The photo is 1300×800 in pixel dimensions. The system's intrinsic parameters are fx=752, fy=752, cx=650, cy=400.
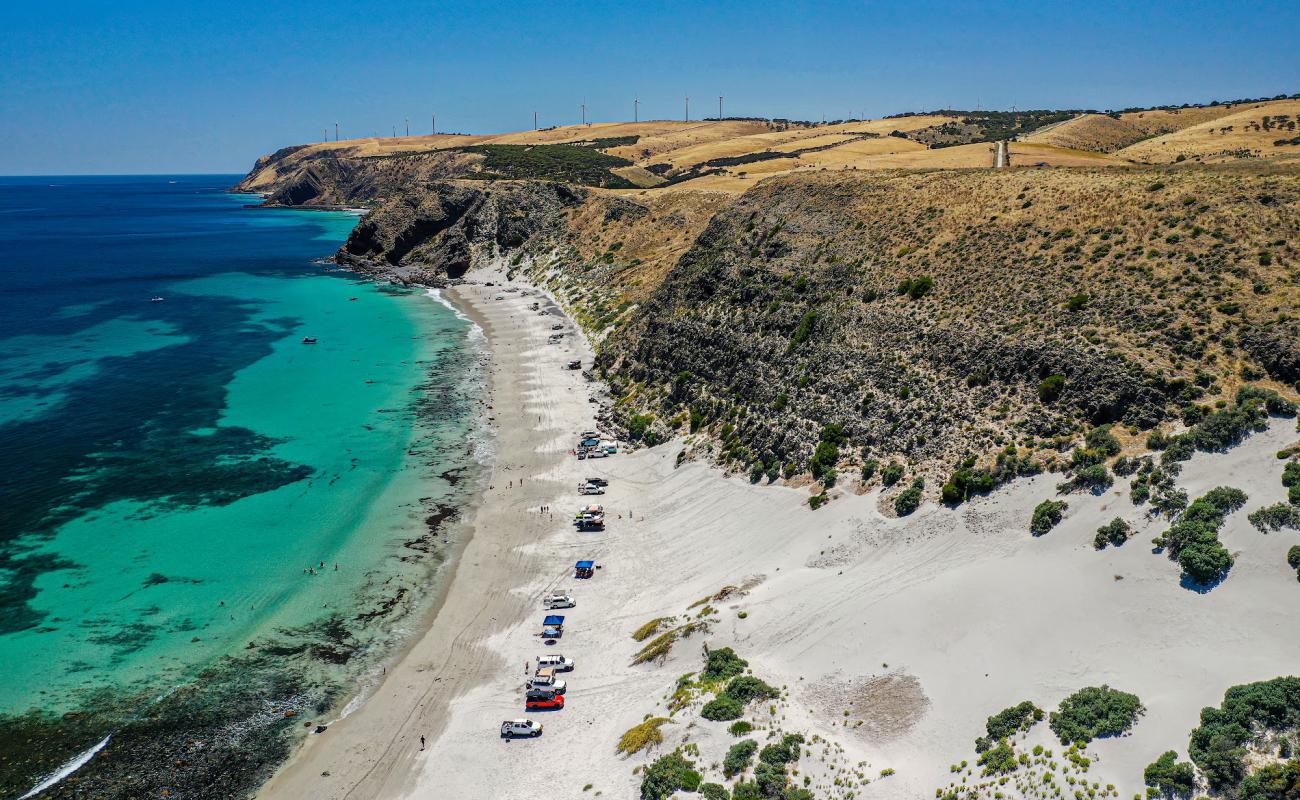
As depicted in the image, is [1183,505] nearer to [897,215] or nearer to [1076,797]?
[1076,797]

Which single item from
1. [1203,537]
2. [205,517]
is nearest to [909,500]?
[1203,537]

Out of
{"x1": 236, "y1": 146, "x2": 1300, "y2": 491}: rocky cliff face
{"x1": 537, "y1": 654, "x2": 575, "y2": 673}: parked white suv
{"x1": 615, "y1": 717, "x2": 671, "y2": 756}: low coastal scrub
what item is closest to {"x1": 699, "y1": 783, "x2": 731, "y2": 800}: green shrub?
{"x1": 615, "y1": 717, "x2": 671, "y2": 756}: low coastal scrub

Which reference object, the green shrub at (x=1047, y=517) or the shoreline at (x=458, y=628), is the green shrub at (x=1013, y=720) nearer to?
the green shrub at (x=1047, y=517)

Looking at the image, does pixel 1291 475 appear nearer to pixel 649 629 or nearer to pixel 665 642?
pixel 665 642

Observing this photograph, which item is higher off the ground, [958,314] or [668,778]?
[958,314]

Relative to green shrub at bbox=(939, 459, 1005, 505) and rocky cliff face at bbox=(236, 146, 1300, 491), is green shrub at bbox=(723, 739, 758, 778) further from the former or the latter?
rocky cliff face at bbox=(236, 146, 1300, 491)

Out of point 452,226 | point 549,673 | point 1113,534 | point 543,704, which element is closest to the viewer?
point 1113,534
